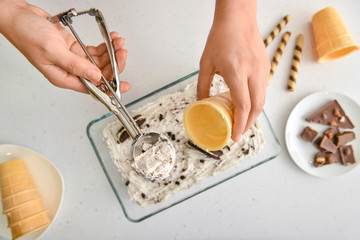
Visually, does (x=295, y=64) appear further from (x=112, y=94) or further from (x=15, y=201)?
(x=15, y=201)

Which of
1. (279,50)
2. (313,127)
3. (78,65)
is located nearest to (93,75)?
(78,65)

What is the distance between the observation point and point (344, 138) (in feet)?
3.41

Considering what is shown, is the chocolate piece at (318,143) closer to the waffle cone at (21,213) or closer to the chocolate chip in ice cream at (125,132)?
the chocolate chip in ice cream at (125,132)

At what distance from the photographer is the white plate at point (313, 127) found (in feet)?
3.41

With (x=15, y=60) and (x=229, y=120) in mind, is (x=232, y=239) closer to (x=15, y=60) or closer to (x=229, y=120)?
(x=229, y=120)

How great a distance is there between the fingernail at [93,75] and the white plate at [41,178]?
433 mm

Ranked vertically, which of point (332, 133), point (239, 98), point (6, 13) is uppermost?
point (6, 13)

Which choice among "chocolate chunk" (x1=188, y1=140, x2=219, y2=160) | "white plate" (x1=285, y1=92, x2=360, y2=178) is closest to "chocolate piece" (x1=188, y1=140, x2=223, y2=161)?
"chocolate chunk" (x1=188, y1=140, x2=219, y2=160)

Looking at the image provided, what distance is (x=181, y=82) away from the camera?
3.13ft

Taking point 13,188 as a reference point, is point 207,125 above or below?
below

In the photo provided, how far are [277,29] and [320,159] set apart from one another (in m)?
0.54

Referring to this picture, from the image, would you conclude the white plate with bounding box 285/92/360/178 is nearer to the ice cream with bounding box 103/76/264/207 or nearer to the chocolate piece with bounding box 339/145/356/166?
the chocolate piece with bounding box 339/145/356/166

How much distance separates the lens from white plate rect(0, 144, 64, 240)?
97 cm

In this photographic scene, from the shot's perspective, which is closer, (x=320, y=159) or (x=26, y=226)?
(x=26, y=226)
